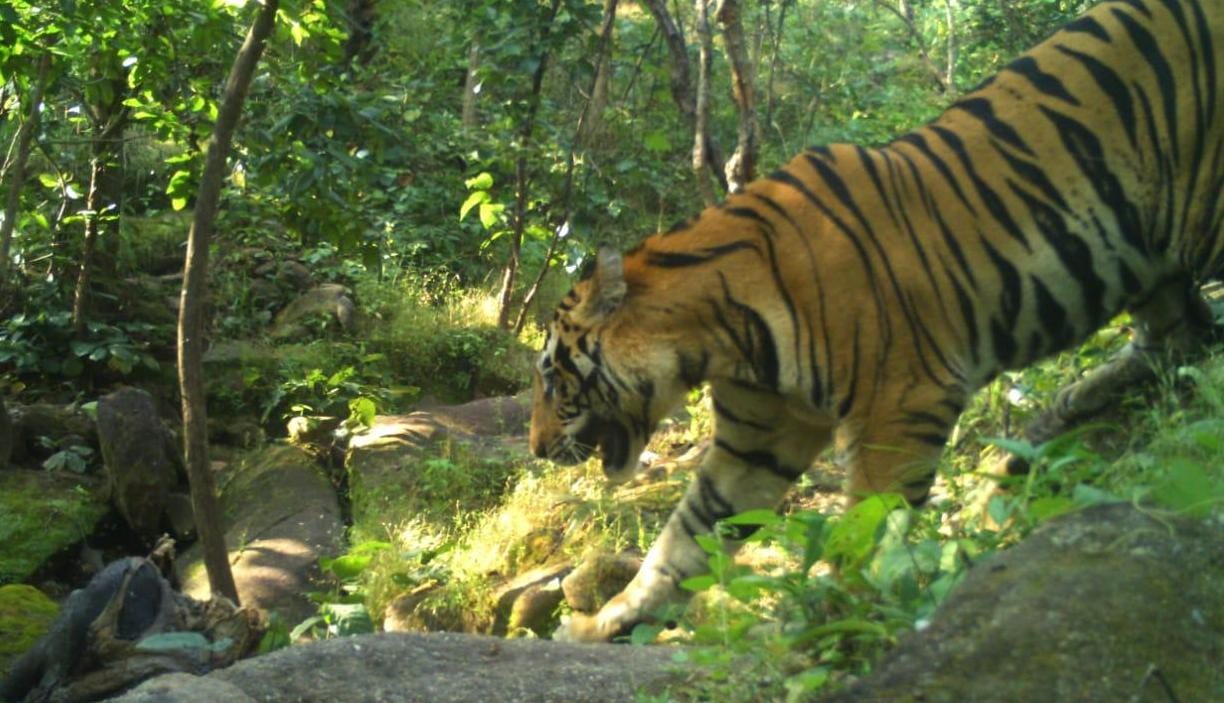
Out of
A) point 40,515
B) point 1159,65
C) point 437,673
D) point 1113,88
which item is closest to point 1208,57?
point 1159,65

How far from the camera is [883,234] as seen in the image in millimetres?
4680

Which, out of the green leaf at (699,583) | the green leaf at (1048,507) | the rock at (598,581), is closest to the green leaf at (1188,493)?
the green leaf at (1048,507)

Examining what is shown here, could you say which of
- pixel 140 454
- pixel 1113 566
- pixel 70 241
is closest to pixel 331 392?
pixel 140 454

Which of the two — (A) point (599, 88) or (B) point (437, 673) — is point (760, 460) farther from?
(A) point (599, 88)

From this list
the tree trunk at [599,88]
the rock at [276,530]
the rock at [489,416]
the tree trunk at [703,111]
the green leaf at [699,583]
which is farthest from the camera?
the tree trunk at [599,88]

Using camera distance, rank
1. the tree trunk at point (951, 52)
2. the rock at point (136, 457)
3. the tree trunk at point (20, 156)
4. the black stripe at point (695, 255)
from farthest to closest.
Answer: the tree trunk at point (951, 52)
the rock at point (136, 457)
the tree trunk at point (20, 156)
the black stripe at point (695, 255)

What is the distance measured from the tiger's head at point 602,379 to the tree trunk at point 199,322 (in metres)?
2.13

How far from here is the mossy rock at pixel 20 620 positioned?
5.31 metres

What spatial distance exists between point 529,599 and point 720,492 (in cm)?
214

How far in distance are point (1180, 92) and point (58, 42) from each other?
20.3ft

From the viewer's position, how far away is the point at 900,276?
461cm

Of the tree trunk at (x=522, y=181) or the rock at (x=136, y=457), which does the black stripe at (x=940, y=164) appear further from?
the rock at (x=136, y=457)

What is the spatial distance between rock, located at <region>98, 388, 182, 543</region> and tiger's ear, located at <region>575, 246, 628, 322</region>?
17.6 feet

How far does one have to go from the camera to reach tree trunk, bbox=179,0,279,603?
20.9ft
